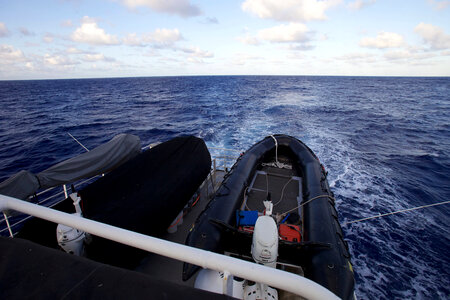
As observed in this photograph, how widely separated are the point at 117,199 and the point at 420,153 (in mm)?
16624

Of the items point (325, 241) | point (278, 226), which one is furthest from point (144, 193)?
point (325, 241)

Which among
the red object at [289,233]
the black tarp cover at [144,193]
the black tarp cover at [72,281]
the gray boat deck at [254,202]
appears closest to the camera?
the black tarp cover at [72,281]

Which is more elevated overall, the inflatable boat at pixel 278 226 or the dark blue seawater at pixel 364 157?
the inflatable boat at pixel 278 226

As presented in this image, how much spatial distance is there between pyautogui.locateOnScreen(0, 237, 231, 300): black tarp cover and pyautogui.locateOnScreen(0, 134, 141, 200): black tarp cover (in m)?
3.08

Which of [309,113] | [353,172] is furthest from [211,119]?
[353,172]

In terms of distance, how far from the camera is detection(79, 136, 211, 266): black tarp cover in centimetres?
324

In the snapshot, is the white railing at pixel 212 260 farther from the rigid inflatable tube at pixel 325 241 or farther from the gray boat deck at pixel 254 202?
the gray boat deck at pixel 254 202

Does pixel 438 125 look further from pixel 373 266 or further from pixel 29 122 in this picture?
pixel 29 122

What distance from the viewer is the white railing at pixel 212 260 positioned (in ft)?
2.57

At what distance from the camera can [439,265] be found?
601 centimetres

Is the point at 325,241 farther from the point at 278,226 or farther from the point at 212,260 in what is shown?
the point at 212,260

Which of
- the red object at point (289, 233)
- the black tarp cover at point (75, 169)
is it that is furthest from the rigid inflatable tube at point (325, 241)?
the black tarp cover at point (75, 169)

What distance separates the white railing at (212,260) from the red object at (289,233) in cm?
332

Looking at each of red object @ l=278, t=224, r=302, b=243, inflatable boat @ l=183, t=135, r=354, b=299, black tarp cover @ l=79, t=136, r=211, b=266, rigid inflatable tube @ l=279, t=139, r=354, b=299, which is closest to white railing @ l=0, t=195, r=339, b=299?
inflatable boat @ l=183, t=135, r=354, b=299
